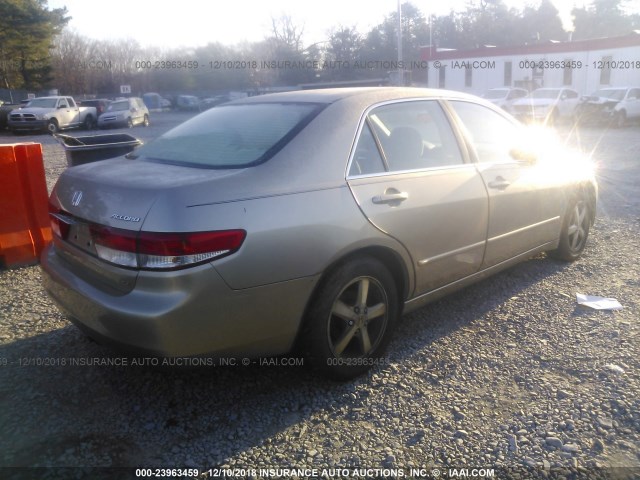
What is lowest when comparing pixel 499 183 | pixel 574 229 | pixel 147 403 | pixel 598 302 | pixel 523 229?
pixel 598 302

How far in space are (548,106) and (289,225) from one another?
2376 centimetres

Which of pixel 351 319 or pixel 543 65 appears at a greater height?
pixel 543 65

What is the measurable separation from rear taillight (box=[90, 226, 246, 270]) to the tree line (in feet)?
113

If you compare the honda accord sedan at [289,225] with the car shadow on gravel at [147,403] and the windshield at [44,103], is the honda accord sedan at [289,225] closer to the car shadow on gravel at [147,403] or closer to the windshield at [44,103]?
the car shadow on gravel at [147,403]

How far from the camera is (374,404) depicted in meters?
3.09

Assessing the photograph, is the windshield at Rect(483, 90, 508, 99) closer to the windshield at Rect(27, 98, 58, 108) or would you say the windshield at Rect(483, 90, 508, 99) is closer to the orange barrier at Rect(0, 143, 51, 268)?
the windshield at Rect(27, 98, 58, 108)

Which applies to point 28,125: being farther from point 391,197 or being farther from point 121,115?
point 391,197

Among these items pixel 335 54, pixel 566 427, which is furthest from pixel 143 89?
pixel 566 427

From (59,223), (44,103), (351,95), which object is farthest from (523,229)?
(44,103)

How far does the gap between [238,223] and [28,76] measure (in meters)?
48.5

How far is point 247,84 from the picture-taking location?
53531 mm

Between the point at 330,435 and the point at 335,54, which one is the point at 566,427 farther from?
the point at 335,54

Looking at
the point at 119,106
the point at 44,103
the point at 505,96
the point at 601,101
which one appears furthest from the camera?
the point at 119,106

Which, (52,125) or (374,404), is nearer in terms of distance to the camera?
(374,404)
